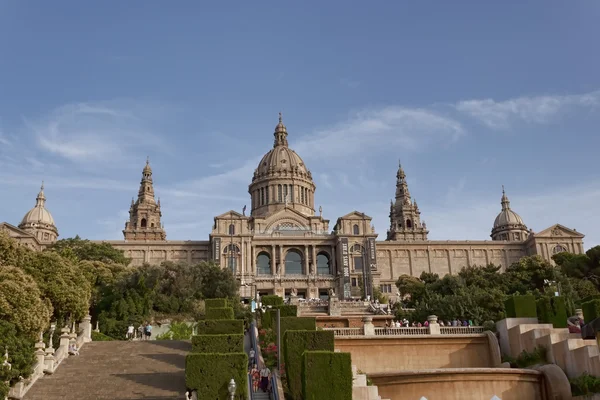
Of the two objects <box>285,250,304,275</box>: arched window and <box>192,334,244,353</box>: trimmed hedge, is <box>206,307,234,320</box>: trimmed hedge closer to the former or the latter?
<box>192,334,244,353</box>: trimmed hedge

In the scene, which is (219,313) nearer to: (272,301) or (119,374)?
(119,374)

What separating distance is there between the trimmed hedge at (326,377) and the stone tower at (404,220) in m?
83.4

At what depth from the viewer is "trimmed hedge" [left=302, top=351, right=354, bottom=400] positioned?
21.1 m

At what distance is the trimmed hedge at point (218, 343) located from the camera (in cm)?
2408

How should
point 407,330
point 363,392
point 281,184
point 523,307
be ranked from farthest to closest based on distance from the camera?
point 281,184, point 407,330, point 523,307, point 363,392

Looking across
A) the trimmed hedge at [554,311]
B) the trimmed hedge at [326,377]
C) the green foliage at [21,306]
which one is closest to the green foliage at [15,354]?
the green foliage at [21,306]

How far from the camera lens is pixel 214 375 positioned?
71.9 feet

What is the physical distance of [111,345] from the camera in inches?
1303

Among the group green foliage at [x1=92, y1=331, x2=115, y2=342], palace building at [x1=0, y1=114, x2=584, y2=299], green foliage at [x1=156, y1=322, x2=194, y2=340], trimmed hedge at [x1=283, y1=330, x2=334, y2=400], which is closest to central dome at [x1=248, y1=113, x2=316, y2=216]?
palace building at [x1=0, y1=114, x2=584, y2=299]

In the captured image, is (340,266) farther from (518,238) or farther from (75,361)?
(75,361)

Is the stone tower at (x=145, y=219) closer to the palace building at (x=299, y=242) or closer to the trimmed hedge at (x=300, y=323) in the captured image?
the palace building at (x=299, y=242)

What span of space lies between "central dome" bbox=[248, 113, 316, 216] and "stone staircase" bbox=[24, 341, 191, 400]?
62520 millimetres

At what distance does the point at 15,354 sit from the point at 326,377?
12.3 m

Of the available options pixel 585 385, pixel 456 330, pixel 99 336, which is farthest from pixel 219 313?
pixel 585 385
